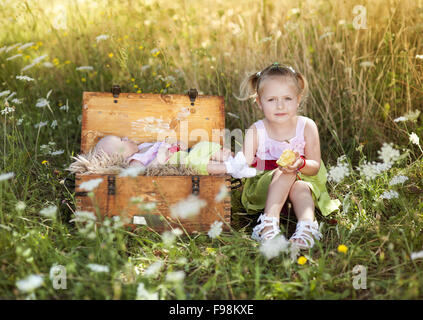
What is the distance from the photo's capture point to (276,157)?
228 centimetres

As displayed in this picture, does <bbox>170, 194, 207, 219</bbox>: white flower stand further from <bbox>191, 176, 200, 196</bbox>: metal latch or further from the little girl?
the little girl

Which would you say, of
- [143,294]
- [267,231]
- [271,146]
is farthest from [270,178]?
[143,294]

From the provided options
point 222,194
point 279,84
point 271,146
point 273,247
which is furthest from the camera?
point 271,146

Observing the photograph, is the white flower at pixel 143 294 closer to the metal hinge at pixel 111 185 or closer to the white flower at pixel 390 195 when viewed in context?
the metal hinge at pixel 111 185

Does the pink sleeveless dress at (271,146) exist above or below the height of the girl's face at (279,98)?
below

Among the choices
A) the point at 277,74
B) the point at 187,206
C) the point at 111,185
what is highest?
the point at 277,74

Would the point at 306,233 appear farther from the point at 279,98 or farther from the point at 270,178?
the point at 279,98

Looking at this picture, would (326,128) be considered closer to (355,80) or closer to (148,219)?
(355,80)

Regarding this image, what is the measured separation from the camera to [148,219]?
1971 millimetres

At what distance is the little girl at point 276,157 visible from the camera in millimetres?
1991

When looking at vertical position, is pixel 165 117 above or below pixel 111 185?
above

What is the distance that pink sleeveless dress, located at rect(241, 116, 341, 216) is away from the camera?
7.09 feet

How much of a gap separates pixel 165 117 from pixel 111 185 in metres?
0.68

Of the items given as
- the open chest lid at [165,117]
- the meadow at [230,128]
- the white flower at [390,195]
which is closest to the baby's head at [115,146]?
the open chest lid at [165,117]
